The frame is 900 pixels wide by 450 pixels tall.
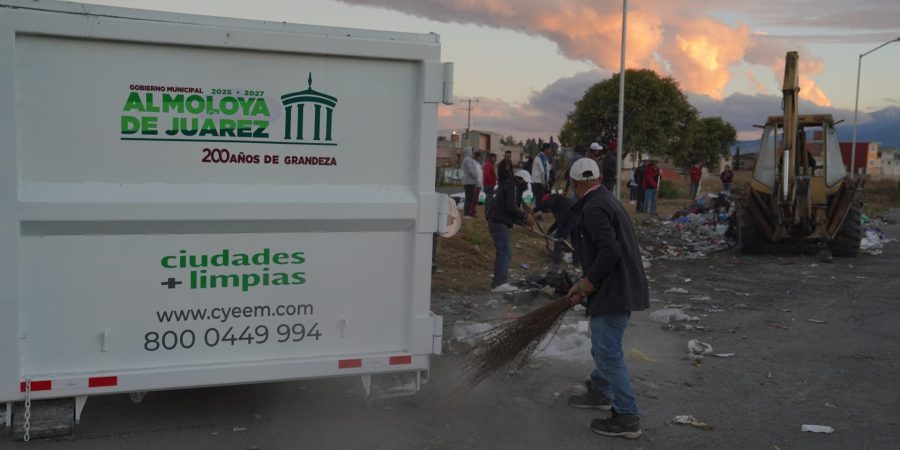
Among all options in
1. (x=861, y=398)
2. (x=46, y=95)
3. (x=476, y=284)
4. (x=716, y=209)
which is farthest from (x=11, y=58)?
(x=716, y=209)

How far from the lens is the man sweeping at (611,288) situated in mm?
4938

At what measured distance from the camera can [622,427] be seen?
16.4 feet

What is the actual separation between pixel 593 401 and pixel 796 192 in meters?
9.88

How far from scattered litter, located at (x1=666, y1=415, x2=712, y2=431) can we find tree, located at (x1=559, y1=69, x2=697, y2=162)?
130 ft

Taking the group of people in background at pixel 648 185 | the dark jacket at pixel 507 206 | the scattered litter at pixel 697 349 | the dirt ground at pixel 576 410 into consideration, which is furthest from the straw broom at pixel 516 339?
the group of people in background at pixel 648 185

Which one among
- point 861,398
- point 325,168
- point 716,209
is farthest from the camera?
point 716,209

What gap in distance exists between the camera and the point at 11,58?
402 cm

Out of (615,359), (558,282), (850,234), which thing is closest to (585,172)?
(615,359)

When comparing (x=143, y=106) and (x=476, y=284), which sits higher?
Answer: (x=143, y=106)

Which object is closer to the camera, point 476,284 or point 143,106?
point 143,106

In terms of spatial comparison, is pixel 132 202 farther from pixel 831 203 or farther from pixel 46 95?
pixel 831 203

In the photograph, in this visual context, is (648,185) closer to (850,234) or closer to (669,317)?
(850,234)

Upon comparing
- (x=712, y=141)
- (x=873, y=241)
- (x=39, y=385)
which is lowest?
(x=873, y=241)

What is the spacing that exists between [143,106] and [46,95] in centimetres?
46
